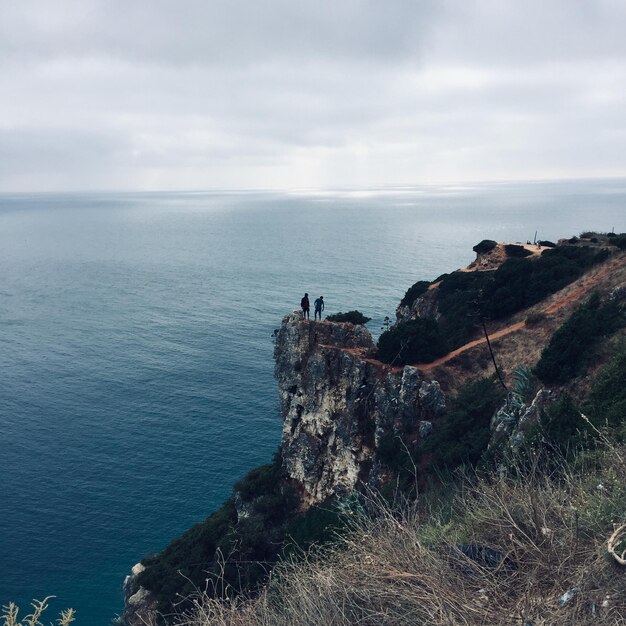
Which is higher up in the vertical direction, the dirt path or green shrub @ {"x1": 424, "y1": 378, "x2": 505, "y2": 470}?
the dirt path

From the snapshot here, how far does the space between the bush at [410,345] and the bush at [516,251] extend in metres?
23.7

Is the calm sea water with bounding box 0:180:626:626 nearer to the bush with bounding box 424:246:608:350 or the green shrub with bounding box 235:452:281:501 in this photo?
the green shrub with bounding box 235:452:281:501

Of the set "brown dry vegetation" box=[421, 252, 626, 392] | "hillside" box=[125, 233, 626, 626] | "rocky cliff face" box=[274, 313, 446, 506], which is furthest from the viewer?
"brown dry vegetation" box=[421, 252, 626, 392]

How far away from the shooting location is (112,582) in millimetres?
41625

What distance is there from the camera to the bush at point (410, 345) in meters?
35.0

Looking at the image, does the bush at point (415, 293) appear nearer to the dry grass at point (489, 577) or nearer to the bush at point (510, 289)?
the bush at point (510, 289)

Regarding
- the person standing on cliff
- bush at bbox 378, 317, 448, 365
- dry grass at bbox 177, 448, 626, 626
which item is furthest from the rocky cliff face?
dry grass at bbox 177, 448, 626, 626

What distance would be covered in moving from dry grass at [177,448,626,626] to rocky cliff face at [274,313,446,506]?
20.8 meters

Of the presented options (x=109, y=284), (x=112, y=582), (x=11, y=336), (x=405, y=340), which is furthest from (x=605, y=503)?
(x=109, y=284)

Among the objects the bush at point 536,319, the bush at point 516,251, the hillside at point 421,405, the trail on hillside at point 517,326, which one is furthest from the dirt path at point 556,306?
the bush at point 516,251

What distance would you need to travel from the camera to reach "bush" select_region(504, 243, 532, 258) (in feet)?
178

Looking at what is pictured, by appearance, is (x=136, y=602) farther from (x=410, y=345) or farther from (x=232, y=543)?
(x=410, y=345)

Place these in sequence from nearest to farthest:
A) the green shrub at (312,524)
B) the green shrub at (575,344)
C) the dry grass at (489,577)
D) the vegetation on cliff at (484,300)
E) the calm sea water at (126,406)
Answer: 1. the dry grass at (489,577)
2. the green shrub at (575,344)
3. the green shrub at (312,524)
4. the vegetation on cliff at (484,300)
5. the calm sea water at (126,406)

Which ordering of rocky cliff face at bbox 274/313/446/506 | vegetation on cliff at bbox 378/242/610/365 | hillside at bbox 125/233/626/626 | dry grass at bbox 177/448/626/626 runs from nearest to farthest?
dry grass at bbox 177/448/626/626, hillside at bbox 125/233/626/626, rocky cliff face at bbox 274/313/446/506, vegetation on cliff at bbox 378/242/610/365
